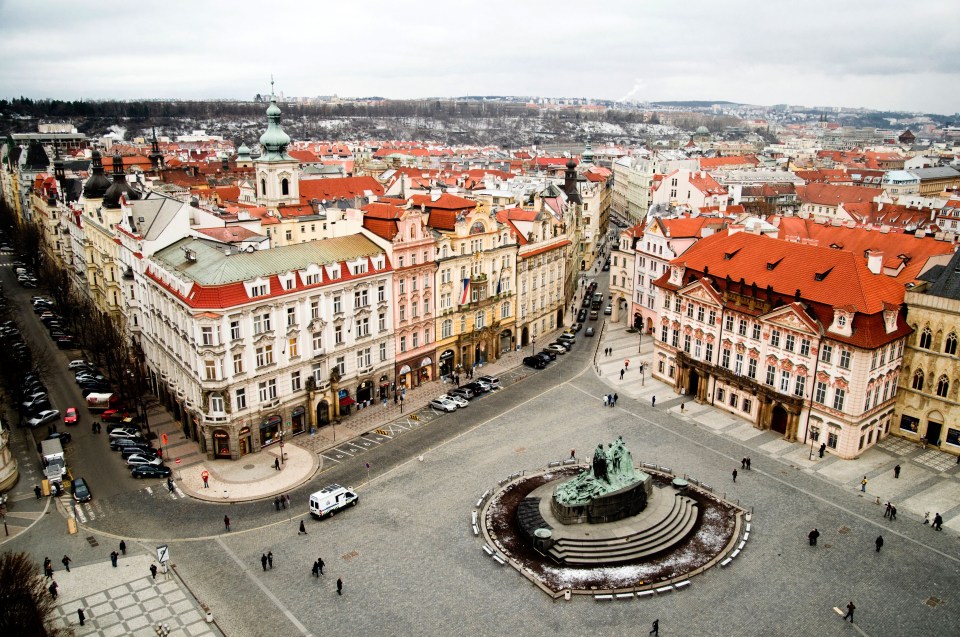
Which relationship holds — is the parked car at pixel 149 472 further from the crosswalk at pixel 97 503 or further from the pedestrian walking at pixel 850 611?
the pedestrian walking at pixel 850 611

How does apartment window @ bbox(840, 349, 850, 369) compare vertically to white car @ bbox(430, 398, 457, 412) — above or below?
above

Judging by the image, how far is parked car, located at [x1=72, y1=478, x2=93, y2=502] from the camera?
54841 mm

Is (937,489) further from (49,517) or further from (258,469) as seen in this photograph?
→ (49,517)

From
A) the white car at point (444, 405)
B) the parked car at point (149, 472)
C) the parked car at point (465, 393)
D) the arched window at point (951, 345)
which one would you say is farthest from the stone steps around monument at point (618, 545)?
the parked car at point (149, 472)

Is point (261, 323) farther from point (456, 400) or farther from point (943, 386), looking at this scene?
point (943, 386)

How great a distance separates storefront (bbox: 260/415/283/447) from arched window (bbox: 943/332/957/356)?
58.3 meters

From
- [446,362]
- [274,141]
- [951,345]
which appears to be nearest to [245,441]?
[446,362]

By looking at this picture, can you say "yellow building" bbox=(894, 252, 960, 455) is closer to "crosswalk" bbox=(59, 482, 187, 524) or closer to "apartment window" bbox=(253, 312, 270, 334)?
"apartment window" bbox=(253, 312, 270, 334)

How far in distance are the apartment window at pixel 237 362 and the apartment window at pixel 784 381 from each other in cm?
4794

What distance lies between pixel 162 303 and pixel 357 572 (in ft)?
114

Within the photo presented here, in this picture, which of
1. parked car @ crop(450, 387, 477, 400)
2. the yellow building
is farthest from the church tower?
the yellow building

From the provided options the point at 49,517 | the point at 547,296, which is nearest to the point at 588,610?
the point at 49,517

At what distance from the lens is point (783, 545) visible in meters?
49.0

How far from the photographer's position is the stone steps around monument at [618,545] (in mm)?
46719
